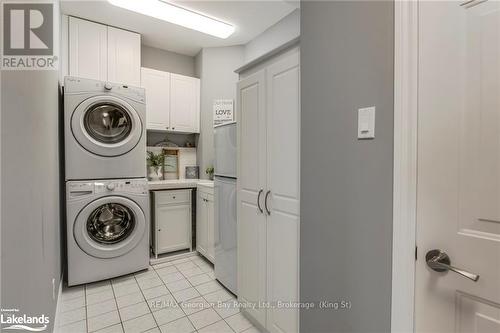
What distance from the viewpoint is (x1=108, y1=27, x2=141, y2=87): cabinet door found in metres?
2.80

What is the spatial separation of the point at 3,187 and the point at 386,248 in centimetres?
151

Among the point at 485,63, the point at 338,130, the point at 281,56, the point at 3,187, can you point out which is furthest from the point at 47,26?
the point at 485,63

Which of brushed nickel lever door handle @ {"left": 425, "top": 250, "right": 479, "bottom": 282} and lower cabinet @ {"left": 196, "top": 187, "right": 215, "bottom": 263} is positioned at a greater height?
brushed nickel lever door handle @ {"left": 425, "top": 250, "right": 479, "bottom": 282}

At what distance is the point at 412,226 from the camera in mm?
844

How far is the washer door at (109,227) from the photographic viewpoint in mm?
2244

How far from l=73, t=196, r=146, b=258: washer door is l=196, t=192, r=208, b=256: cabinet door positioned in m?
0.63

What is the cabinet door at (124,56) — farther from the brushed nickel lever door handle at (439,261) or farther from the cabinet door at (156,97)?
the brushed nickel lever door handle at (439,261)

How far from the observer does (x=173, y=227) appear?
293cm

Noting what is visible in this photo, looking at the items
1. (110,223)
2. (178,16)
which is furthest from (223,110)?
(110,223)

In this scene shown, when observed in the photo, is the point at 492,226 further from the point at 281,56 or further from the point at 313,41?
the point at 281,56

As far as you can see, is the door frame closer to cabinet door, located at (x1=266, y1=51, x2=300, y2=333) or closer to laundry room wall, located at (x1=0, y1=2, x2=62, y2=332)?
cabinet door, located at (x1=266, y1=51, x2=300, y2=333)

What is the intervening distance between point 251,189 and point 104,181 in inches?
60.4

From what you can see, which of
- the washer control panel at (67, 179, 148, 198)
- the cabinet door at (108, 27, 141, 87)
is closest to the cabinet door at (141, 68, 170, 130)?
the cabinet door at (108, 27, 141, 87)

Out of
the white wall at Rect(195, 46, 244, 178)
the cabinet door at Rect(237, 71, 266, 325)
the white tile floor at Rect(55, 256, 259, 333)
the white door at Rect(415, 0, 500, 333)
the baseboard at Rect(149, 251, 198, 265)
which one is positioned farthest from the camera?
the white wall at Rect(195, 46, 244, 178)
